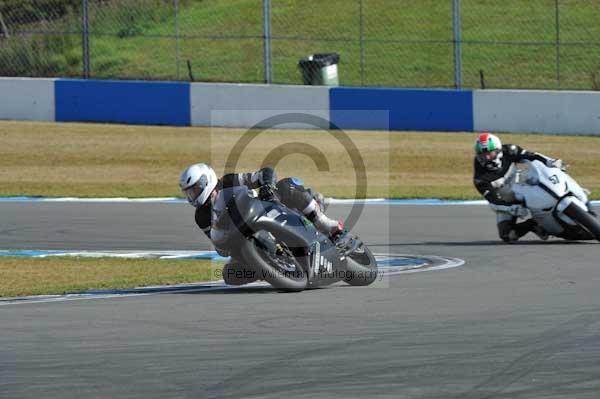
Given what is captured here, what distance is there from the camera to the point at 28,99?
88.5ft

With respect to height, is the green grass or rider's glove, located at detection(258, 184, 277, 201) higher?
rider's glove, located at detection(258, 184, 277, 201)

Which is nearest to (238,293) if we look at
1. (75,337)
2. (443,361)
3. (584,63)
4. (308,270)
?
(308,270)

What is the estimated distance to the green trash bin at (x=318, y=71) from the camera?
26.9 meters

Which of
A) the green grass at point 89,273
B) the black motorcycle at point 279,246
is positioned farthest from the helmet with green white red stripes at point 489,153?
the black motorcycle at point 279,246

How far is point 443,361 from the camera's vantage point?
285 inches

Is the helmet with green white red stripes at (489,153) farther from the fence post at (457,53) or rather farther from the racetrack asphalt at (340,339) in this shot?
the fence post at (457,53)

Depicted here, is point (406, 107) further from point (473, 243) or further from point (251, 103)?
point (473, 243)

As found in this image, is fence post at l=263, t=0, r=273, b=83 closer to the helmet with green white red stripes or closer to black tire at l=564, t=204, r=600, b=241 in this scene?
the helmet with green white red stripes

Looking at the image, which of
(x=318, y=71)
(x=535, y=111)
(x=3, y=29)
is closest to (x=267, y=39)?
(x=318, y=71)

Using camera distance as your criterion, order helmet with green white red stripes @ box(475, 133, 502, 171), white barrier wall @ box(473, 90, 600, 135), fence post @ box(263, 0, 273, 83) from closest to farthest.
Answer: helmet with green white red stripes @ box(475, 133, 502, 171) → white barrier wall @ box(473, 90, 600, 135) → fence post @ box(263, 0, 273, 83)

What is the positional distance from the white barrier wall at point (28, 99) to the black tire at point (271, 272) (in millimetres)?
17233

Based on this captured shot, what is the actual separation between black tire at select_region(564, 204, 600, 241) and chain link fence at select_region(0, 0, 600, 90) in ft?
43.2

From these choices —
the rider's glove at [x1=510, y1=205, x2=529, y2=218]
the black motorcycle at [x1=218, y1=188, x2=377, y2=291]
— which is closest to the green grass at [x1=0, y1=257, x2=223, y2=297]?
the black motorcycle at [x1=218, y1=188, x2=377, y2=291]

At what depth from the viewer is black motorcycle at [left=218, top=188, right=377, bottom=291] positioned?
34.0 ft
